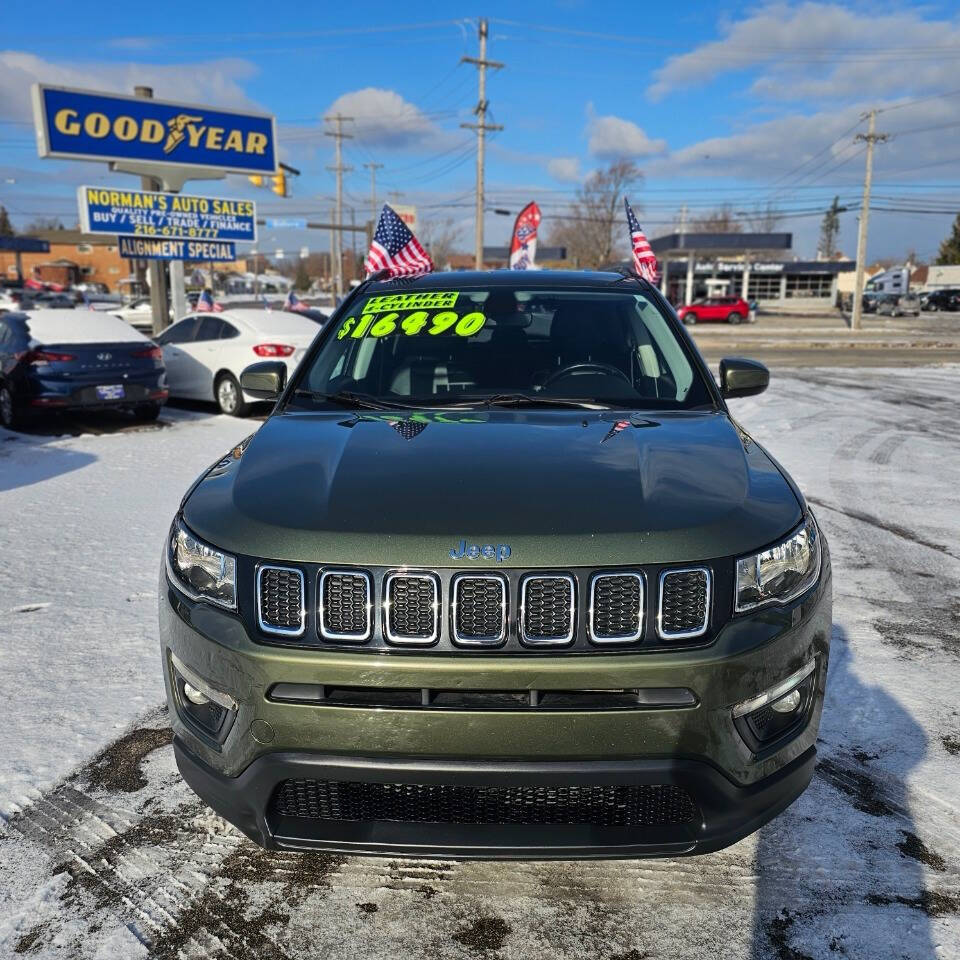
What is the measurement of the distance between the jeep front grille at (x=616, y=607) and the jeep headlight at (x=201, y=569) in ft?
3.02

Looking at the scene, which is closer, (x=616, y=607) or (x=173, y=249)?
(x=616, y=607)

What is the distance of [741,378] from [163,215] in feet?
62.0

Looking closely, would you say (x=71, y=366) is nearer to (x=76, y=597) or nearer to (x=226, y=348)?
(x=226, y=348)

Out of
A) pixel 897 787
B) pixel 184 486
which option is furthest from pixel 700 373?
pixel 184 486

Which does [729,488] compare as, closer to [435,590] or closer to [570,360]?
[435,590]

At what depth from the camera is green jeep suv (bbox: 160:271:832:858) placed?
204 centimetres

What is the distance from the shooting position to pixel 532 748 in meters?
2.03

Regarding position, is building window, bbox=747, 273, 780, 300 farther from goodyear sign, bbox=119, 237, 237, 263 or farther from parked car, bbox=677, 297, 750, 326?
goodyear sign, bbox=119, 237, 237, 263

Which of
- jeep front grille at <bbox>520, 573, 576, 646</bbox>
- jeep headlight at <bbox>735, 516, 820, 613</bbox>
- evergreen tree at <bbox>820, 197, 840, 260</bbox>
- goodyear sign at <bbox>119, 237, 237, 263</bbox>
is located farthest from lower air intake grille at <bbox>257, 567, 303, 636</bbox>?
evergreen tree at <bbox>820, 197, 840, 260</bbox>

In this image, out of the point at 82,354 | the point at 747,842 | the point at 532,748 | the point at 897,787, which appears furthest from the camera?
the point at 82,354

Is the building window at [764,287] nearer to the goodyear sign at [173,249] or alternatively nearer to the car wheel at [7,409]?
the goodyear sign at [173,249]

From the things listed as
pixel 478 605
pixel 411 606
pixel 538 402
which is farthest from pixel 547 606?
pixel 538 402

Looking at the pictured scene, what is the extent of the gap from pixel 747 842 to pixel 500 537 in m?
1.39

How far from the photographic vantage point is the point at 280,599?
2.16 m
